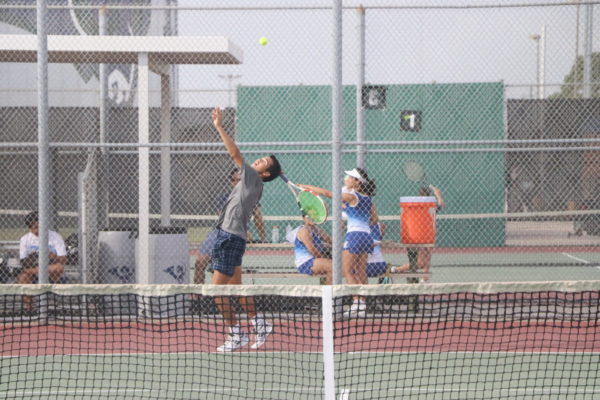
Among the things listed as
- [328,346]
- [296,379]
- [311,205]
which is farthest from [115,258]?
[328,346]

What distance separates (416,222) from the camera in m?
9.31

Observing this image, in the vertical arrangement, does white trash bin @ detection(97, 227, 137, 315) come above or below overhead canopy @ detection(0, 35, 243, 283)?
below

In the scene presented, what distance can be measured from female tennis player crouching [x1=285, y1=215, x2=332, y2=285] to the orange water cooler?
1072mm

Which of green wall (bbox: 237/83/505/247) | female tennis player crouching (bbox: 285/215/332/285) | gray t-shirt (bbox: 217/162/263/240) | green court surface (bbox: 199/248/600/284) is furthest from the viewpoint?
green wall (bbox: 237/83/505/247)

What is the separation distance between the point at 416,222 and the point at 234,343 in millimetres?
3214

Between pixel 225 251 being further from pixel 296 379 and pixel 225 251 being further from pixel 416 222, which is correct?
pixel 416 222

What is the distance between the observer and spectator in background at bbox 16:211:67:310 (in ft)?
28.6

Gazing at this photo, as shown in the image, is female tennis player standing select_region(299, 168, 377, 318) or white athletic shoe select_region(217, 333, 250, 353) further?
female tennis player standing select_region(299, 168, 377, 318)

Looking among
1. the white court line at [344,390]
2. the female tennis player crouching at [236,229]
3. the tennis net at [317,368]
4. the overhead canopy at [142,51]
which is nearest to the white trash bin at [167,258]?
the overhead canopy at [142,51]

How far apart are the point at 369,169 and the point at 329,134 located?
0.97 metres

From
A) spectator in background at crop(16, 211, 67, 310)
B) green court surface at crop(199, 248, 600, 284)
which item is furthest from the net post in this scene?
green court surface at crop(199, 248, 600, 284)

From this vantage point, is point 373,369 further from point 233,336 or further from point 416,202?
point 416,202

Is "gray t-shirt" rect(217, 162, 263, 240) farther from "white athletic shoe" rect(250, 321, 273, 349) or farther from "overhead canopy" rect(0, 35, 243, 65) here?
"overhead canopy" rect(0, 35, 243, 65)

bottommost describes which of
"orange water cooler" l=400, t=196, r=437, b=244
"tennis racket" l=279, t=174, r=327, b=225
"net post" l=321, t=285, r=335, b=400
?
"net post" l=321, t=285, r=335, b=400
